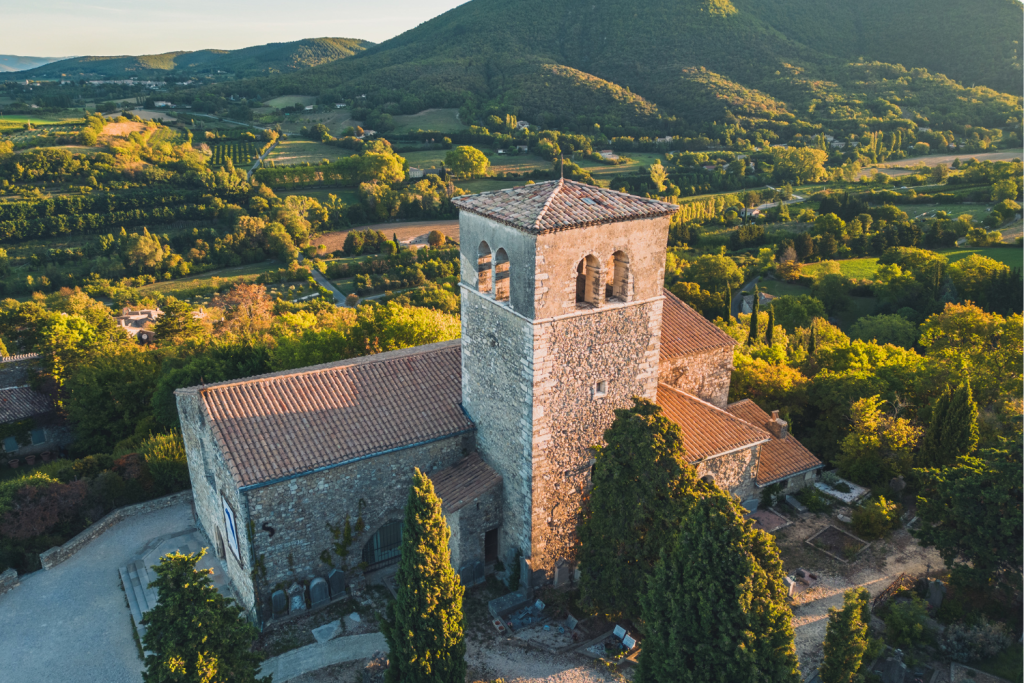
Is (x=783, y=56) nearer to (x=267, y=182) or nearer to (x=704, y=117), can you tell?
(x=704, y=117)

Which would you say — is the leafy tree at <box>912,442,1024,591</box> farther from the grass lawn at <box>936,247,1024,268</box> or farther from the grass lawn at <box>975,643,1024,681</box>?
the grass lawn at <box>936,247,1024,268</box>

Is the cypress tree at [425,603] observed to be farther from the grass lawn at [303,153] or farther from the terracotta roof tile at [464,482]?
the grass lawn at [303,153]

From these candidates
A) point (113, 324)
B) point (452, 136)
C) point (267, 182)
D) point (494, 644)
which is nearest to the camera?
point (494, 644)

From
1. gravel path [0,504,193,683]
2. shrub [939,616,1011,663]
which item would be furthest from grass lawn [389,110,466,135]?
shrub [939,616,1011,663]

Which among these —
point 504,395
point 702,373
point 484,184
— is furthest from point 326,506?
point 484,184

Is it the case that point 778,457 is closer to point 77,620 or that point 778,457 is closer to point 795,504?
point 795,504

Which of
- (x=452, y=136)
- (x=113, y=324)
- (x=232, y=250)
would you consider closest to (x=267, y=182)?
(x=232, y=250)
